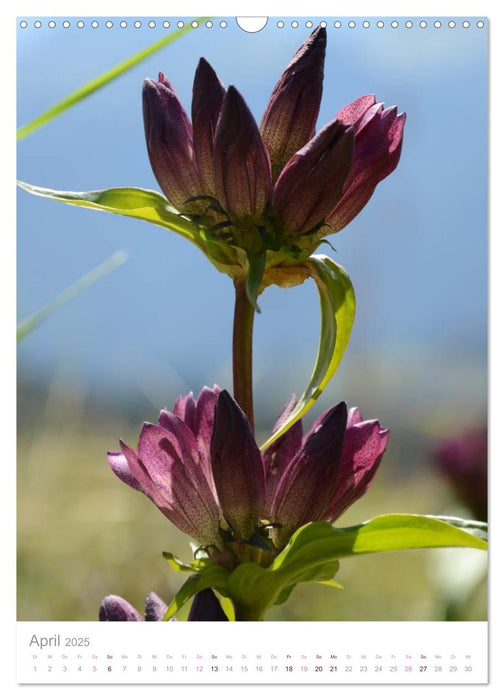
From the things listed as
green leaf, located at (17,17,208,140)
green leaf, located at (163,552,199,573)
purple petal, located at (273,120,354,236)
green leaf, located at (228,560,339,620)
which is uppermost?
green leaf, located at (17,17,208,140)

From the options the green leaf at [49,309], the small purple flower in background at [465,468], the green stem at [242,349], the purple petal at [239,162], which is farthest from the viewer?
the small purple flower in background at [465,468]

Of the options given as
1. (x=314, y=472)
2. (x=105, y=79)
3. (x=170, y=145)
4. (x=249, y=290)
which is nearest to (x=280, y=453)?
(x=314, y=472)

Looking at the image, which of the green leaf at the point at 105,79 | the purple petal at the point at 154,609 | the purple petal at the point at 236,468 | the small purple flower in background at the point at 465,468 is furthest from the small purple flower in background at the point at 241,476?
the small purple flower in background at the point at 465,468

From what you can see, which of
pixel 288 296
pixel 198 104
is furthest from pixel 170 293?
pixel 198 104

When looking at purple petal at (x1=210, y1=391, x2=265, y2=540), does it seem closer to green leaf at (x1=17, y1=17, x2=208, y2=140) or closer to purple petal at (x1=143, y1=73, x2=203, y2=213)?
purple petal at (x1=143, y1=73, x2=203, y2=213)

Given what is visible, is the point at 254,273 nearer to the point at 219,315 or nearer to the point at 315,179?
the point at 315,179
